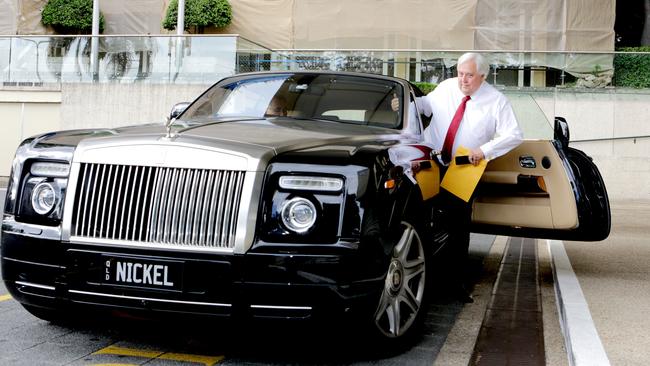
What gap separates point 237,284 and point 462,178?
2.38 metres

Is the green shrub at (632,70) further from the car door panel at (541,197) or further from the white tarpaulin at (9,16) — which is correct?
the white tarpaulin at (9,16)

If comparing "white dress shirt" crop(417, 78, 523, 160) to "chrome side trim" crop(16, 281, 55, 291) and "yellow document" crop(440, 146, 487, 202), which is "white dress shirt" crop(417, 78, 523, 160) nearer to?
"yellow document" crop(440, 146, 487, 202)

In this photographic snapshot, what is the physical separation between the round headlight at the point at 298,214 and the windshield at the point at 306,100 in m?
1.43

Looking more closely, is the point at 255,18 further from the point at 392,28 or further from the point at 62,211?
the point at 62,211

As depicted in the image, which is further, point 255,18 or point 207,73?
point 255,18

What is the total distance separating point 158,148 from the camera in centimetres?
404

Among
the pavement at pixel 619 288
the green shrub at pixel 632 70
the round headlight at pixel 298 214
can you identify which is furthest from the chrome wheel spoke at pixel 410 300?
the green shrub at pixel 632 70

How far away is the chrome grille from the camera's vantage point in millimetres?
3916

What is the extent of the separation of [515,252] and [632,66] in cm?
1286

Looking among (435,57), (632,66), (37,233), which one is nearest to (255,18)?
(435,57)

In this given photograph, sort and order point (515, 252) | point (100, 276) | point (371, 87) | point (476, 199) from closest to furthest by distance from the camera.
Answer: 1. point (100, 276)
2. point (371, 87)
3. point (476, 199)
4. point (515, 252)

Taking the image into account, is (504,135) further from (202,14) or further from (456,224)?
(202,14)

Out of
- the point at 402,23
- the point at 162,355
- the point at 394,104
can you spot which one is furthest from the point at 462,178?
the point at 402,23

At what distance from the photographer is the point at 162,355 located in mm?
4312
